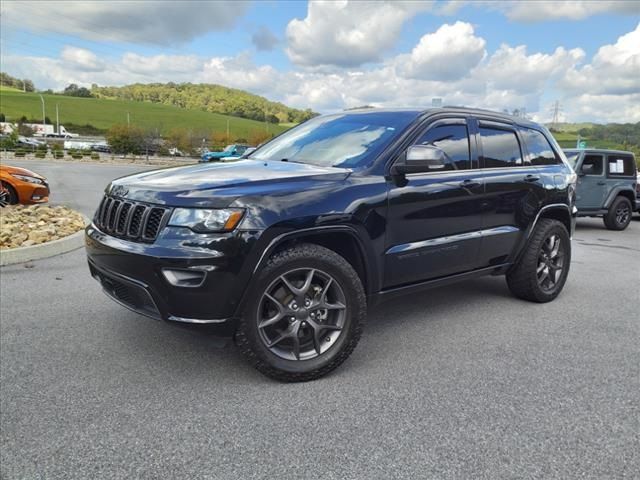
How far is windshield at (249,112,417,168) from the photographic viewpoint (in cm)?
372

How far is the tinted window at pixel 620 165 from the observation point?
1159 cm

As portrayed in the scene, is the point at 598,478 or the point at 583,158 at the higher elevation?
the point at 583,158

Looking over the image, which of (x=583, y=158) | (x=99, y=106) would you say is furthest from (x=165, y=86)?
(x=583, y=158)

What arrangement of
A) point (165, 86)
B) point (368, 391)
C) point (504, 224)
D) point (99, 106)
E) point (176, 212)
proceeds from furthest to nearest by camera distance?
point (165, 86)
point (99, 106)
point (504, 224)
point (368, 391)
point (176, 212)

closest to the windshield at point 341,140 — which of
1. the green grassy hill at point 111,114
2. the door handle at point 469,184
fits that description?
the door handle at point 469,184

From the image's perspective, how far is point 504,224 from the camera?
4492mm

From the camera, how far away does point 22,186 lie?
9320 millimetres

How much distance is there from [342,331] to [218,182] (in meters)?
1.24

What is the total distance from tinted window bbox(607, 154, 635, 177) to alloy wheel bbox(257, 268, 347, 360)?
35.1 ft

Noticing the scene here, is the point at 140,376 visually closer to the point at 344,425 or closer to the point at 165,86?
the point at 344,425

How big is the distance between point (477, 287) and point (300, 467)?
385cm

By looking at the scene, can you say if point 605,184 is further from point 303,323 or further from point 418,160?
point 303,323

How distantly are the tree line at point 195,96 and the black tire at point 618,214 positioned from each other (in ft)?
395

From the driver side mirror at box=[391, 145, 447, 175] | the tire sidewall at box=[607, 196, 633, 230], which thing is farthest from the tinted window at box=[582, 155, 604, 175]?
the driver side mirror at box=[391, 145, 447, 175]
